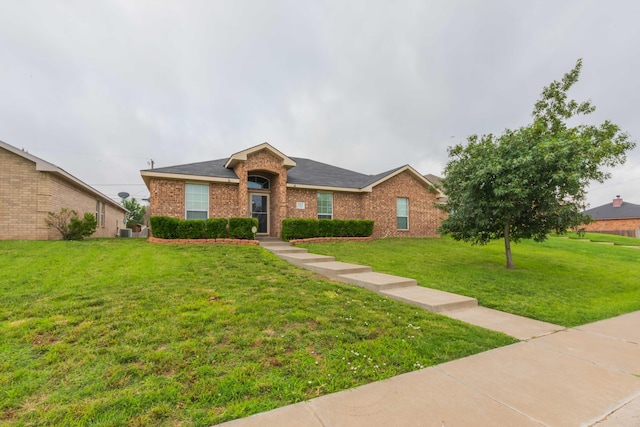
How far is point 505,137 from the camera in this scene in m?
8.29

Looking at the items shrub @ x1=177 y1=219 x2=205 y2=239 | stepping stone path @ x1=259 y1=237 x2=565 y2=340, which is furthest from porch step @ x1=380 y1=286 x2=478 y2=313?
shrub @ x1=177 y1=219 x2=205 y2=239

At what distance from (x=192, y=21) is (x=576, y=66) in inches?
752

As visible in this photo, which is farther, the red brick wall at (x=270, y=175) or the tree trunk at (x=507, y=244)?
the red brick wall at (x=270, y=175)

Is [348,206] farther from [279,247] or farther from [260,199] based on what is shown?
[279,247]

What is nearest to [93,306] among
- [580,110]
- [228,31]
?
[228,31]

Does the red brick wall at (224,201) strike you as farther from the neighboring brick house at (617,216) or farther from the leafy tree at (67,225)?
the neighboring brick house at (617,216)

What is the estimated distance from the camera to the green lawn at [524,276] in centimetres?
549

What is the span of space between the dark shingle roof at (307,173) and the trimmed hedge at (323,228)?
2445 millimetres

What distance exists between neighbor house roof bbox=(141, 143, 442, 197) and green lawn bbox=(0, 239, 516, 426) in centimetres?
680

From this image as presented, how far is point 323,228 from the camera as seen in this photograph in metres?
13.2

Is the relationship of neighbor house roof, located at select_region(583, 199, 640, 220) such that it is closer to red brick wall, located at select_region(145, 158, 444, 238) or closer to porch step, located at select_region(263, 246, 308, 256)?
red brick wall, located at select_region(145, 158, 444, 238)

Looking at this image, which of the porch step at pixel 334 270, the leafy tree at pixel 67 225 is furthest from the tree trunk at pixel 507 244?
the leafy tree at pixel 67 225

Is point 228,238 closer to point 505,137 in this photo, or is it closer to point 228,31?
point 228,31

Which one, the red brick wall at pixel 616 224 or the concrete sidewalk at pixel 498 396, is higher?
the red brick wall at pixel 616 224
